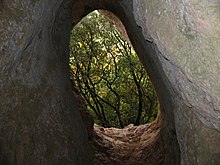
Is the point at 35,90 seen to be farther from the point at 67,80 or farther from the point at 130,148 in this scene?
the point at 130,148

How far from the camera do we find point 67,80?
510 centimetres

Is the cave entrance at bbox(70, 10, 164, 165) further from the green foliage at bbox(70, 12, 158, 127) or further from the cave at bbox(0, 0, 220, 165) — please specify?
the cave at bbox(0, 0, 220, 165)

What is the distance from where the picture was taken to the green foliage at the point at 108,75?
9125 millimetres

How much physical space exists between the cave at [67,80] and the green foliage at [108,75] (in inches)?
143

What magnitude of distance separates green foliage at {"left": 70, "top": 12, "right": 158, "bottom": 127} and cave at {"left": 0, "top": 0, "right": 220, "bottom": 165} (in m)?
3.63

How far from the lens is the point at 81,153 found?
16.4ft

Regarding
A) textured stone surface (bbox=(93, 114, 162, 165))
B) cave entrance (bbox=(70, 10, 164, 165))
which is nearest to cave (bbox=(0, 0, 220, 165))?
textured stone surface (bbox=(93, 114, 162, 165))

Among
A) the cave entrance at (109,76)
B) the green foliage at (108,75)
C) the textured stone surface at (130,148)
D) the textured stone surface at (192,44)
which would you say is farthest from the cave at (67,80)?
the green foliage at (108,75)

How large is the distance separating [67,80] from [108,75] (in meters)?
4.63

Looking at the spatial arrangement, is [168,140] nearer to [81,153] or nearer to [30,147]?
[81,153]

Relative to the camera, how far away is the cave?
2.08 metres

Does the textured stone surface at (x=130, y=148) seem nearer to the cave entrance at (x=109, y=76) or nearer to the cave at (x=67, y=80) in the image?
the cave at (x=67, y=80)

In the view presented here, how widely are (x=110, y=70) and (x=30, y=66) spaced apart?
5851 mm

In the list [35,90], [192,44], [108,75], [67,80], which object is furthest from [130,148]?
[192,44]
